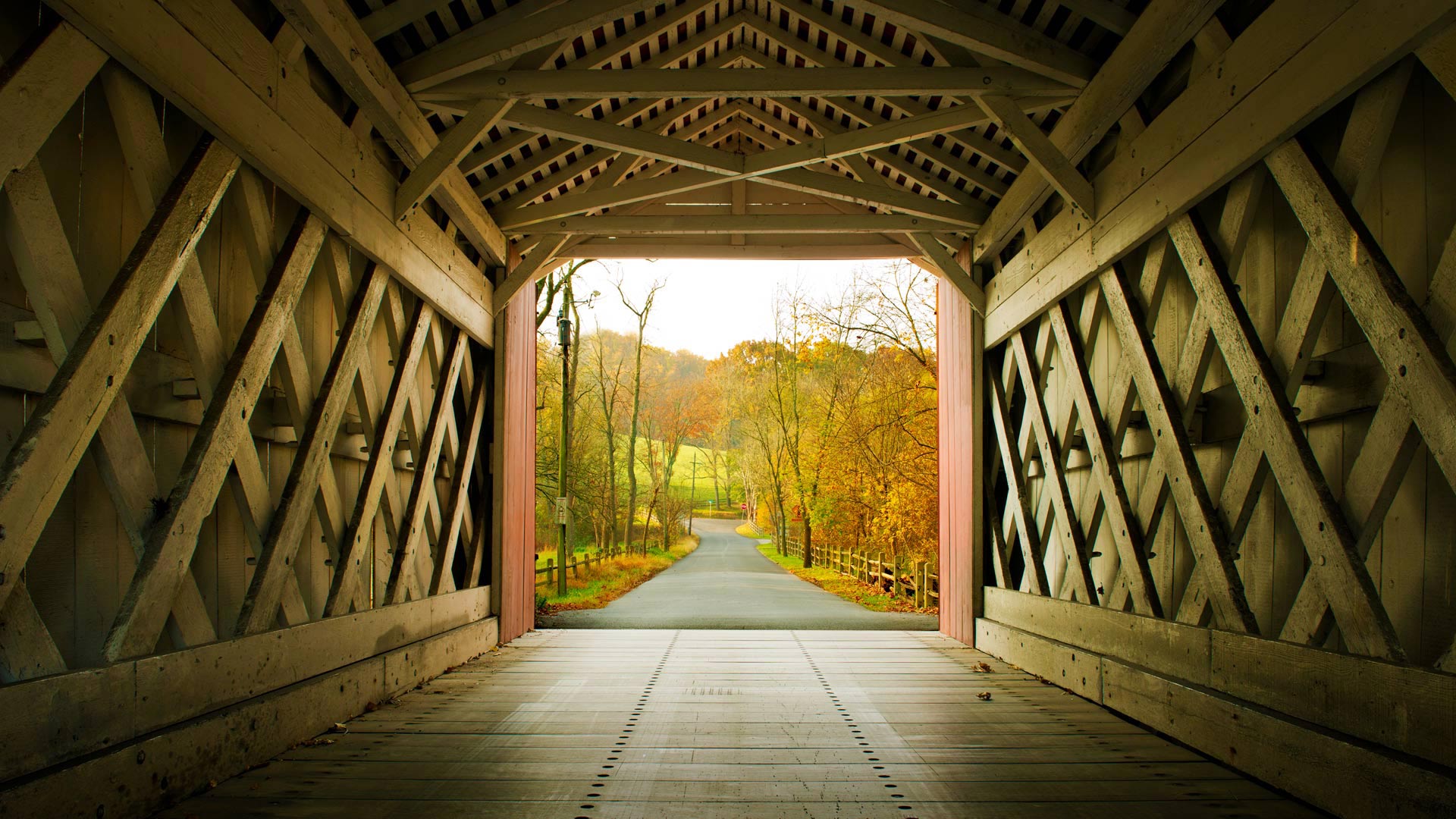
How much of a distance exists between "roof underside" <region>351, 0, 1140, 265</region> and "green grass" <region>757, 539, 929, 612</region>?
7110 mm

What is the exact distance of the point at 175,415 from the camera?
3316 millimetres

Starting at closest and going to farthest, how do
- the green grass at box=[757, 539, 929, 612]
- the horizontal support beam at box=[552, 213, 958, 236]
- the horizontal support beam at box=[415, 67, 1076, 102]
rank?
1. the horizontal support beam at box=[415, 67, 1076, 102]
2. the horizontal support beam at box=[552, 213, 958, 236]
3. the green grass at box=[757, 539, 929, 612]

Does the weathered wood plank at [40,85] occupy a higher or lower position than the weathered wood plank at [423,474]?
higher

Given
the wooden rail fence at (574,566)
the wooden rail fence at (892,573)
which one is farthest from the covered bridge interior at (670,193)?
the wooden rail fence at (574,566)

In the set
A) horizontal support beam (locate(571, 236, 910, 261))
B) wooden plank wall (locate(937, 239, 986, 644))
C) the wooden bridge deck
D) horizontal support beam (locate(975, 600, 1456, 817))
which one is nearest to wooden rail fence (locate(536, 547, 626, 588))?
horizontal support beam (locate(571, 236, 910, 261))

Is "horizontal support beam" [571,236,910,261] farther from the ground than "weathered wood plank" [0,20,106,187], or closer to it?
farther from the ground

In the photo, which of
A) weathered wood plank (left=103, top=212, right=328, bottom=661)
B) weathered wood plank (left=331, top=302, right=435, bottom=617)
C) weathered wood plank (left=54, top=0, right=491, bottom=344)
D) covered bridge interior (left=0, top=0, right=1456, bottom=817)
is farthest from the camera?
weathered wood plank (left=331, top=302, right=435, bottom=617)

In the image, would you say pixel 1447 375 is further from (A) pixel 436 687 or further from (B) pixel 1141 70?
(A) pixel 436 687

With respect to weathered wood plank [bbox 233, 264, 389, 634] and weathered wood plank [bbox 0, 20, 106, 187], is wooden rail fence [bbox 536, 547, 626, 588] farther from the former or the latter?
weathered wood plank [bbox 0, 20, 106, 187]

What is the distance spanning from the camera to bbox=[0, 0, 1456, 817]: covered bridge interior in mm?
2654

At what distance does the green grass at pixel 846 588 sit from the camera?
13.9 m

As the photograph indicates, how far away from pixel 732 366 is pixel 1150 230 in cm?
2836

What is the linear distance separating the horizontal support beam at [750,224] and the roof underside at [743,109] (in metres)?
0.01

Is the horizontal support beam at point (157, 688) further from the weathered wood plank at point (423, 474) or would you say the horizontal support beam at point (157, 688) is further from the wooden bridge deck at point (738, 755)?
the weathered wood plank at point (423, 474)
